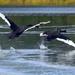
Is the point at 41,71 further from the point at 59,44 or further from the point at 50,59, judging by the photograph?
the point at 59,44

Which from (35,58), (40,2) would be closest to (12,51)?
(35,58)

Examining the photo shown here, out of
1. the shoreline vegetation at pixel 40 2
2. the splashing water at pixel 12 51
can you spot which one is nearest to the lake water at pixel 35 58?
the splashing water at pixel 12 51

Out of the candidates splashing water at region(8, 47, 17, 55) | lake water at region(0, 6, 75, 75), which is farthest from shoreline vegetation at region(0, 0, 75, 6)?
splashing water at region(8, 47, 17, 55)

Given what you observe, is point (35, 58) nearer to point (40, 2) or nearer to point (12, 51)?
point (12, 51)

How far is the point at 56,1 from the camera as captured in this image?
119625mm

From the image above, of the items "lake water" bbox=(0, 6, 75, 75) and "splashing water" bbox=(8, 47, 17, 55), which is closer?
"lake water" bbox=(0, 6, 75, 75)

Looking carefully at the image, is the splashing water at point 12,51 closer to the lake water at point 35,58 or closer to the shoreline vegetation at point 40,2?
the lake water at point 35,58

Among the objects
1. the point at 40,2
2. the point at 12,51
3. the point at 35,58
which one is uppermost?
the point at 35,58

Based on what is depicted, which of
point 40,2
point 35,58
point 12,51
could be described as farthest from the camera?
point 40,2

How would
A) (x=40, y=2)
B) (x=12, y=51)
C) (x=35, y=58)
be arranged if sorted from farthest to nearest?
1. (x=40, y=2)
2. (x=12, y=51)
3. (x=35, y=58)

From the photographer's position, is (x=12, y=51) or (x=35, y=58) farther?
(x=12, y=51)

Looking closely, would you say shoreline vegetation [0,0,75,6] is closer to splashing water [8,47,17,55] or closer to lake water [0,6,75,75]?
lake water [0,6,75,75]

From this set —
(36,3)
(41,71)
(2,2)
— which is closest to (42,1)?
(36,3)

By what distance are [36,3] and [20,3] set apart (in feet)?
15.9
